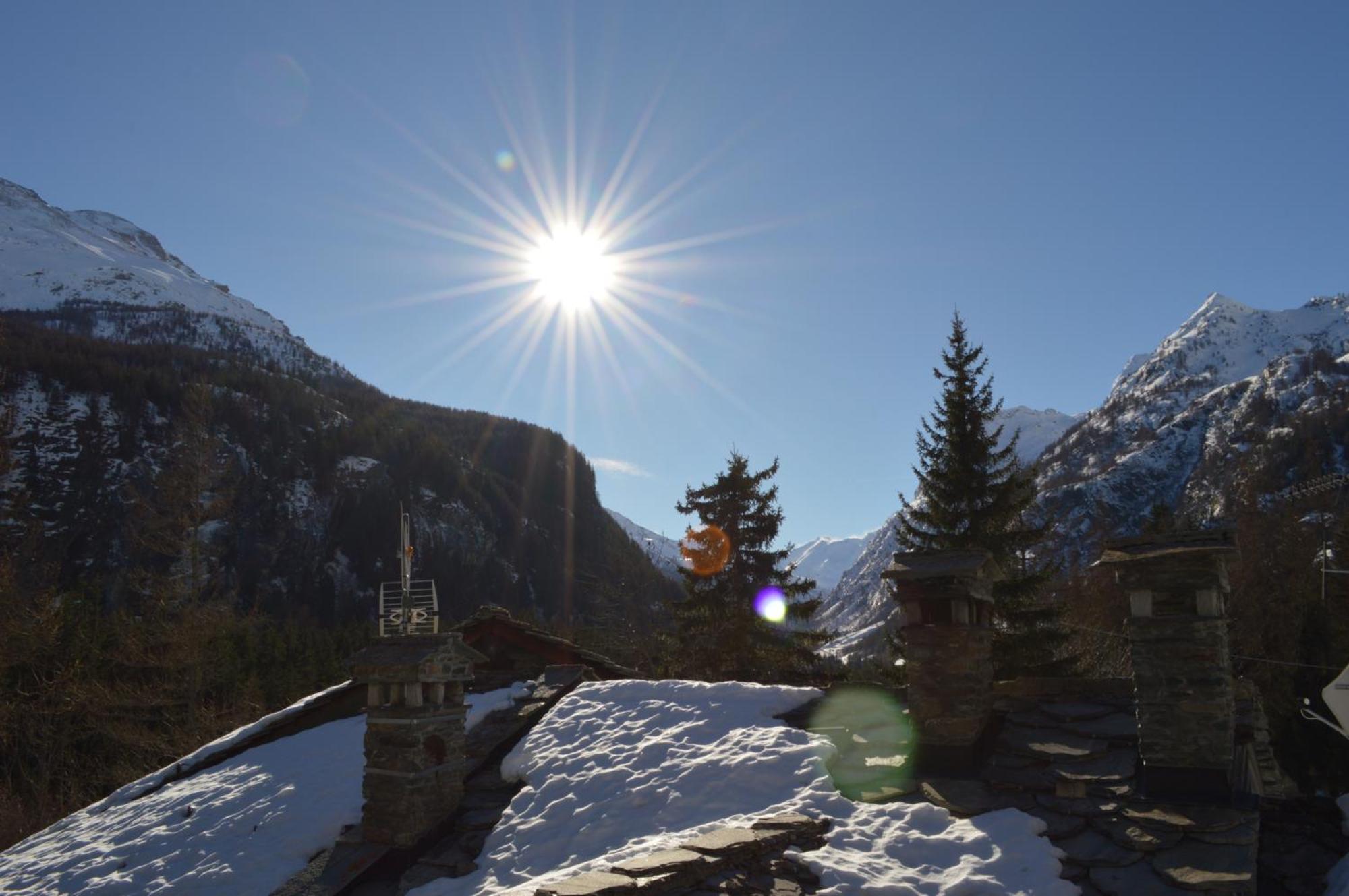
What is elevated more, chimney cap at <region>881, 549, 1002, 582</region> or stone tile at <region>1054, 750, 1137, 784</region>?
chimney cap at <region>881, 549, 1002, 582</region>

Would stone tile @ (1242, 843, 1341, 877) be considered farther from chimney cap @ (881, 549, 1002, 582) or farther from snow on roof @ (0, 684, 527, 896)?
snow on roof @ (0, 684, 527, 896)

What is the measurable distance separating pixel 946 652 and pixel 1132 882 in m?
2.58

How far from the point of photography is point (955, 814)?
6.69 metres

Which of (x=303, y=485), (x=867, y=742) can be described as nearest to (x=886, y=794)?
(x=867, y=742)

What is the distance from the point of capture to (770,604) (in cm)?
2991

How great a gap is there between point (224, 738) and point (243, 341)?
195 meters

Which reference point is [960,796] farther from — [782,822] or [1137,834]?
[782,822]

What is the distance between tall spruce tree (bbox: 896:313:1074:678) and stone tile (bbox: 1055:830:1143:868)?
14082mm

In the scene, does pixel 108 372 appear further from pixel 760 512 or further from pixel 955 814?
pixel 955 814

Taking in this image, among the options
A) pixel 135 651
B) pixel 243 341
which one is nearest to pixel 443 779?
pixel 135 651

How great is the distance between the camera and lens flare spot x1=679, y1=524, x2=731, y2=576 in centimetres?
3044

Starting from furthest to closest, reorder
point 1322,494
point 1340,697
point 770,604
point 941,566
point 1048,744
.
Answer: point 1322,494
point 770,604
point 941,566
point 1048,744
point 1340,697

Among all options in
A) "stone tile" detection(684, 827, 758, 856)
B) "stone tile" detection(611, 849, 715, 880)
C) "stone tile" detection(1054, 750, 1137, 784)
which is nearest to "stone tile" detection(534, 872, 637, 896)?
"stone tile" detection(611, 849, 715, 880)

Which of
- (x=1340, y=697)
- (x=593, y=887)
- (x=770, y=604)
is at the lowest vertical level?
(x=593, y=887)
